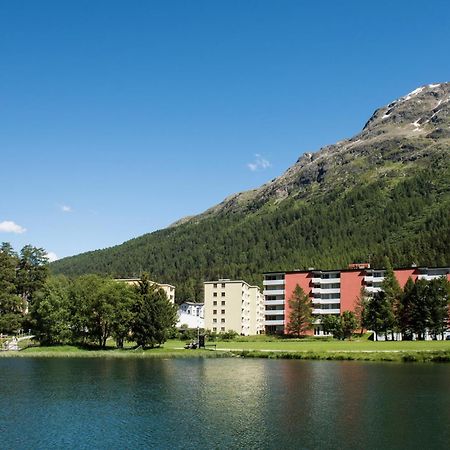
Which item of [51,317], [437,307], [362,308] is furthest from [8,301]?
[437,307]

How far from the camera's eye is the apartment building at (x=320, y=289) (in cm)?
15738

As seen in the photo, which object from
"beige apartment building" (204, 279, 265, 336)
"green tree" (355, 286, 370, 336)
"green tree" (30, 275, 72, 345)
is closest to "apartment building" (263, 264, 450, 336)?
"green tree" (355, 286, 370, 336)

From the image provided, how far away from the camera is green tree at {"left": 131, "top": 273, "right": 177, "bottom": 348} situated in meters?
108

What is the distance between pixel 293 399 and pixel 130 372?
28917 millimetres

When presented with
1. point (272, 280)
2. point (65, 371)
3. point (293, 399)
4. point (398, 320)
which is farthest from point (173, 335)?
point (293, 399)

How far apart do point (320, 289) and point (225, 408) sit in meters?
120

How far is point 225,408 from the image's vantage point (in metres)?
44.8

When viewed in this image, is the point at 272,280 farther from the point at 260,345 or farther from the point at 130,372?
the point at 130,372

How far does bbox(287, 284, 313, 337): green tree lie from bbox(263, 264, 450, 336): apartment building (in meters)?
8.79

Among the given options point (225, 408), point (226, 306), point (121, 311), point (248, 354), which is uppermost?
point (226, 306)

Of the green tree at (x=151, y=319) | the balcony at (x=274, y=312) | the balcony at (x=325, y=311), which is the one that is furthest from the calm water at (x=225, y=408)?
the balcony at (x=274, y=312)

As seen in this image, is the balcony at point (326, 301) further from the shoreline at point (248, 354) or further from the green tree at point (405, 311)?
the shoreline at point (248, 354)

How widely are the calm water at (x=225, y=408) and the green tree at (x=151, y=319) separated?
32.7 metres

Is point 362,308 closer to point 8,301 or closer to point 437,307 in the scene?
point 437,307
